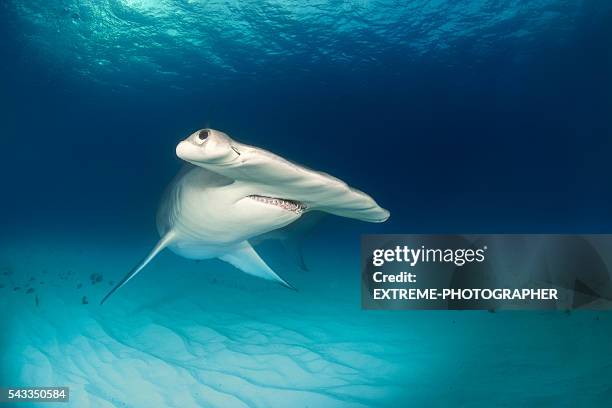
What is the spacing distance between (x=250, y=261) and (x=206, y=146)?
10.1 feet

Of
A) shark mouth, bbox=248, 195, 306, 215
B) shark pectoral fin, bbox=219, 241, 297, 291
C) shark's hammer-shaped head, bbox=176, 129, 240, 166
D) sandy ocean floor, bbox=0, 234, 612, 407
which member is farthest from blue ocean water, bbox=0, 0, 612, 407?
shark's hammer-shaped head, bbox=176, 129, 240, 166

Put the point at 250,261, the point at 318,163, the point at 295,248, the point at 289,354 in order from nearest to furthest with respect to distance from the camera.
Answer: the point at 250,261 < the point at 289,354 < the point at 295,248 < the point at 318,163

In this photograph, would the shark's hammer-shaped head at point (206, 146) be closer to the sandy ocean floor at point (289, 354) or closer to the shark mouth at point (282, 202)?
the shark mouth at point (282, 202)

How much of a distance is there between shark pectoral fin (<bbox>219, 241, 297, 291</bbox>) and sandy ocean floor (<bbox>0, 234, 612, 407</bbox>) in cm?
111

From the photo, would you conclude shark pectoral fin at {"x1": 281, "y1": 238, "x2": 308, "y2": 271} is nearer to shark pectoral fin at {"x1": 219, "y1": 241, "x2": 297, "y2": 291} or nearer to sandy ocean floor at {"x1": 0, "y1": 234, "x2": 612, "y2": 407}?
sandy ocean floor at {"x1": 0, "y1": 234, "x2": 612, "y2": 407}

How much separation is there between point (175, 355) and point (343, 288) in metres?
5.84

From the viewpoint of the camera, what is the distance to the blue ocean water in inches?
191

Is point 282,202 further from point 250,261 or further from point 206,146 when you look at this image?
point 250,261

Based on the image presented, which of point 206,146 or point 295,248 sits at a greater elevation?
point 295,248

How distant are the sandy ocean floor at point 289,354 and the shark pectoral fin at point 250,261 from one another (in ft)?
3.64

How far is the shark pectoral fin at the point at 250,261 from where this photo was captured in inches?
175

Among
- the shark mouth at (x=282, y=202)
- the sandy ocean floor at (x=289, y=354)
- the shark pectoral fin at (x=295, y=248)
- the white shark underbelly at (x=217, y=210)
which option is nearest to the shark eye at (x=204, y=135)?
the white shark underbelly at (x=217, y=210)

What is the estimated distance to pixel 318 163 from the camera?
64.1ft

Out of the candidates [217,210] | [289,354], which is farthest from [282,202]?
[289,354]
